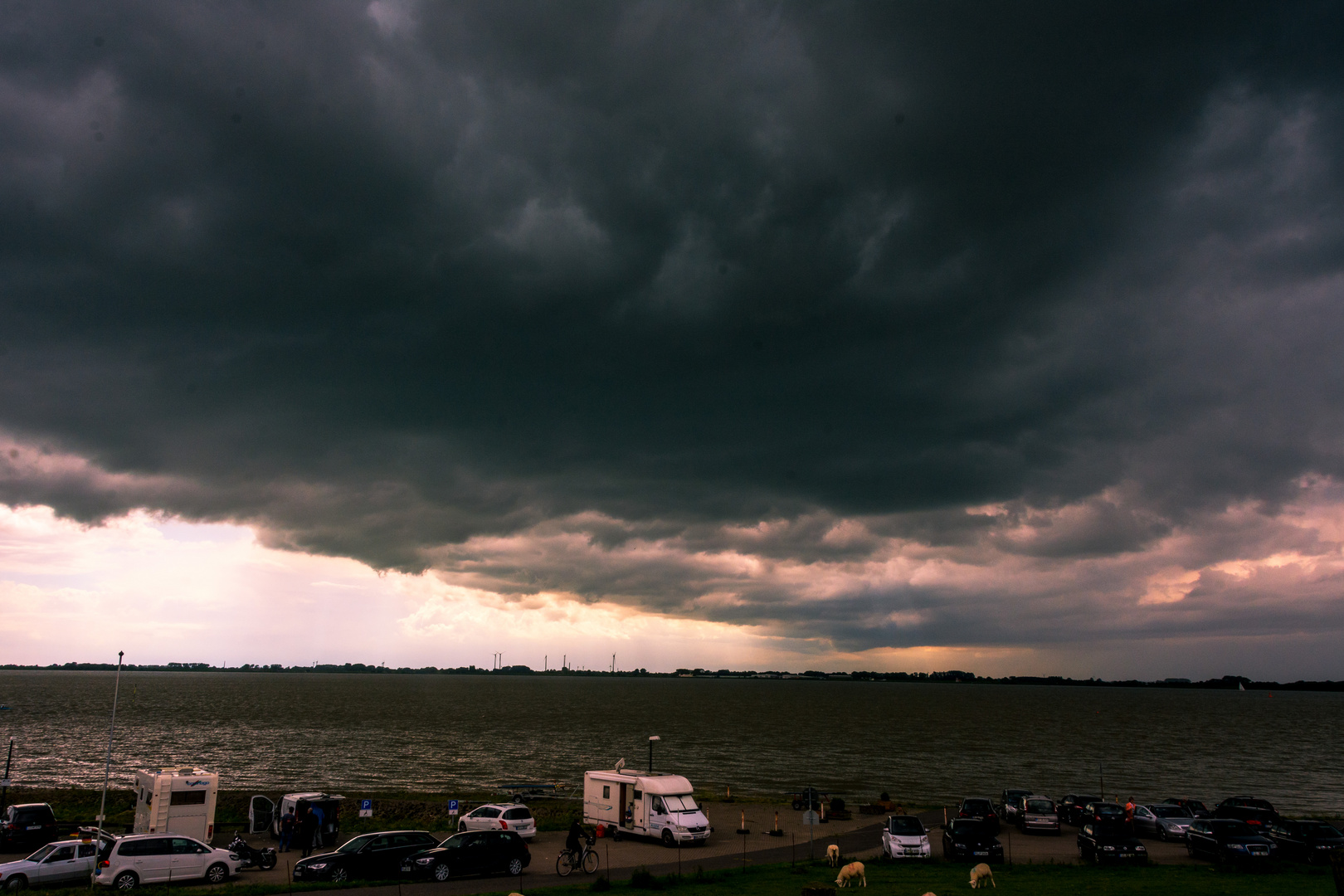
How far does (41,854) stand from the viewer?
2930 cm

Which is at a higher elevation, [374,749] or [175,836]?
[175,836]

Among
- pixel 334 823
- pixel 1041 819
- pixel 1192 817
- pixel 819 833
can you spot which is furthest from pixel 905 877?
pixel 334 823

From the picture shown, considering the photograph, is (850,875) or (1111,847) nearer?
(850,875)

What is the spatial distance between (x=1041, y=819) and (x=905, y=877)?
18165 mm

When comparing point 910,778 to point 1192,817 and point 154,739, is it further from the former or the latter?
point 154,739

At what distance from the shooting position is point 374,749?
9162 cm

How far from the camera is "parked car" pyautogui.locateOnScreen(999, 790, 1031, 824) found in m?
45.0

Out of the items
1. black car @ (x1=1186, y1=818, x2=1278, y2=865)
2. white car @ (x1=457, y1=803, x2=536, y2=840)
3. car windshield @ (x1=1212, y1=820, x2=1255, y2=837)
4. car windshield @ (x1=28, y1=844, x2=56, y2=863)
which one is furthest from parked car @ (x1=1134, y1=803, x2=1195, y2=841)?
car windshield @ (x1=28, y1=844, x2=56, y2=863)

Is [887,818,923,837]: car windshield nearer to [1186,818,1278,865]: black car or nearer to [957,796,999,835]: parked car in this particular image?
[957,796,999,835]: parked car

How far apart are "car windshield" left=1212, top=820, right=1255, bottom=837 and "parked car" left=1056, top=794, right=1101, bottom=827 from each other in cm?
1125

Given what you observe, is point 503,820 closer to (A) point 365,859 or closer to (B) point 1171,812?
(A) point 365,859

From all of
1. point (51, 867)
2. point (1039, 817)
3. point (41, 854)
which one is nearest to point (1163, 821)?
point (1039, 817)

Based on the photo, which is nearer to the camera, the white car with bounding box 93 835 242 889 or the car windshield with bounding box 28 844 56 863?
the white car with bounding box 93 835 242 889

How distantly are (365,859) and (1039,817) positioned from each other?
110ft
